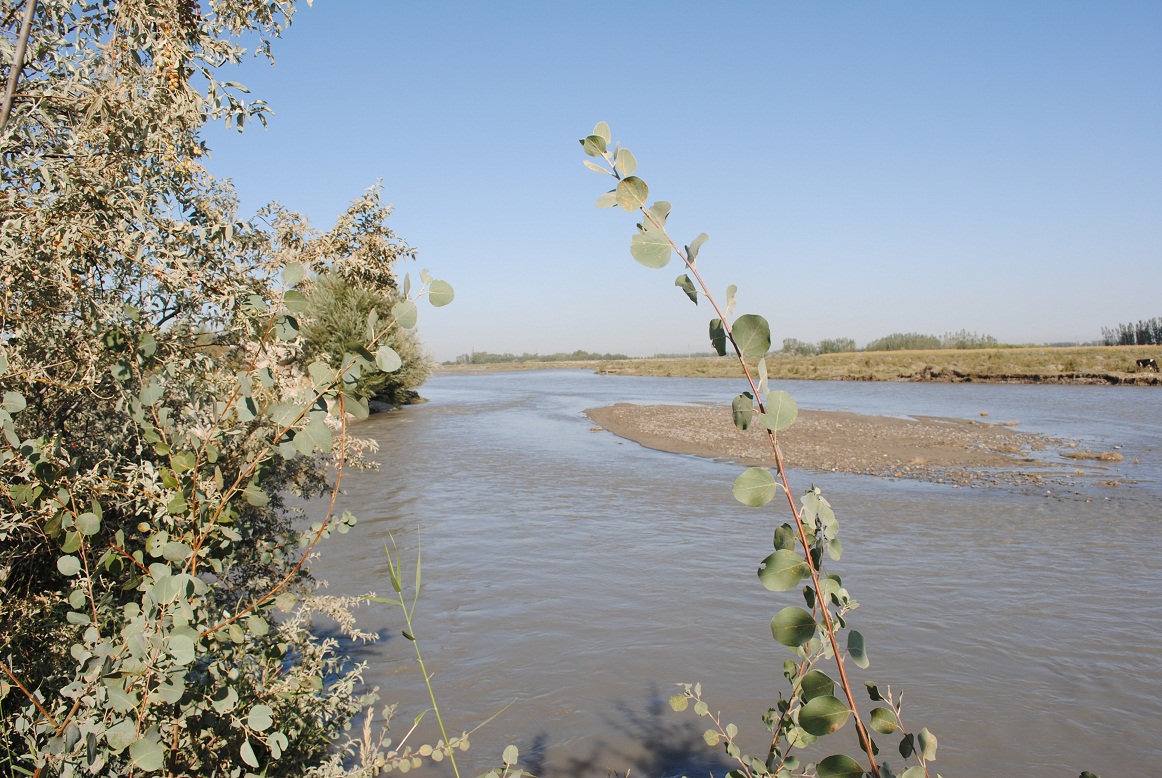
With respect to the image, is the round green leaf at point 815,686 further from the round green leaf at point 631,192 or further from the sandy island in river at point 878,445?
the sandy island in river at point 878,445

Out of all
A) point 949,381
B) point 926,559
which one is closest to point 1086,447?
point 926,559

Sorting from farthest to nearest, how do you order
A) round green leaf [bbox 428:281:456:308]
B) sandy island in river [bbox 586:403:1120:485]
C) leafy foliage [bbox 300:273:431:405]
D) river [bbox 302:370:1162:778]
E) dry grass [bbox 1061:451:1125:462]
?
dry grass [bbox 1061:451:1125:462] → sandy island in river [bbox 586:403:1120:485] → river [bbox 302:370:1162:778] → leafy foliage [bbox 300:273:431:405] → round green leaf [bbox 428:281:456:308]

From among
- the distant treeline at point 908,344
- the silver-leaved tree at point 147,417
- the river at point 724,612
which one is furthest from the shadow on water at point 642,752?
the distant treeline at point 908,344

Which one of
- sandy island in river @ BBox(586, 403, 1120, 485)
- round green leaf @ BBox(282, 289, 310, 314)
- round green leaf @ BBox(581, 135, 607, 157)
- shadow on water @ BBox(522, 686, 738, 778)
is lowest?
shadow on water @ BBox(522, 686, 738, 778)

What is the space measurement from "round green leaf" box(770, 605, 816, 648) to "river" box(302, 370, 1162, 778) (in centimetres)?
343

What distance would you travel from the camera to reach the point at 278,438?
5.94 ft

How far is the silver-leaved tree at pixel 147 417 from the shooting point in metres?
1.69

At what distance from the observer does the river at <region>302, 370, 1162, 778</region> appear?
4.61 metres

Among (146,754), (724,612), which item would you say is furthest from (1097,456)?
(146,754)

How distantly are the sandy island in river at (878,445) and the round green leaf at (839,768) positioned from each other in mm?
13349

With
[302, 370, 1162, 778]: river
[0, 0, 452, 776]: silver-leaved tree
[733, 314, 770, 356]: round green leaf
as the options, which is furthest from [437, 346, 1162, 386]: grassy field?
[733, 314, 770, 356]: round green leaf

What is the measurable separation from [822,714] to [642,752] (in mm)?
3567

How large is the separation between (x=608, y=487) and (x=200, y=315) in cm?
984

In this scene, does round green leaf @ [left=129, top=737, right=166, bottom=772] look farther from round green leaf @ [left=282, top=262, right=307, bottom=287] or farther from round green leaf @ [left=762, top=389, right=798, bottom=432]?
round green leaf @ [left=762, top=389, right=798, bottom=432]
